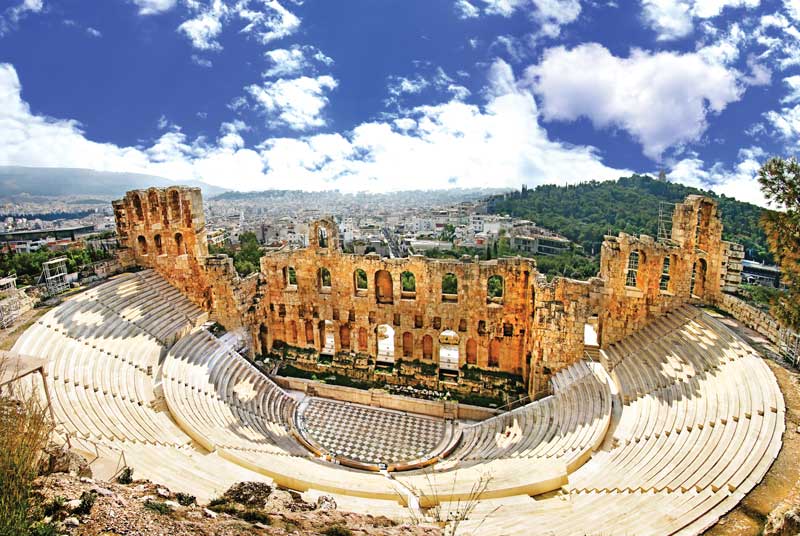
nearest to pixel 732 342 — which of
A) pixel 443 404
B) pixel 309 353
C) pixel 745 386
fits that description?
pixel 745 386

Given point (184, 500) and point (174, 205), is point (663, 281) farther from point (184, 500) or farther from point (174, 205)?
point (184, 500)

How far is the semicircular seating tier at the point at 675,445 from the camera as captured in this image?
9.94 meters

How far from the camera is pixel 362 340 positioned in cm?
2644

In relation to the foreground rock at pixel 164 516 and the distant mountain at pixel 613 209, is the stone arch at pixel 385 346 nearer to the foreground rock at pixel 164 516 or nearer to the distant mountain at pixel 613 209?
the foreground rock at pixel 164 516

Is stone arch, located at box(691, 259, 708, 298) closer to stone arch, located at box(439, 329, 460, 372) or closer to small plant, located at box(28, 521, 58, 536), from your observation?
stone arch, located at box(439, 329, 460, 372)

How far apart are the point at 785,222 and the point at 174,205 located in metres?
27.6

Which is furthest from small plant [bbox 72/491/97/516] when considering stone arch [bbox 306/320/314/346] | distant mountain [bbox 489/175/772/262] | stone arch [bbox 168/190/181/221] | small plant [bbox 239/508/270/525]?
distant mountain [bbox 489/175/772/262]

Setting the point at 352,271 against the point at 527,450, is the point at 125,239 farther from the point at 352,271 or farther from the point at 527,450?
the point at 527,450

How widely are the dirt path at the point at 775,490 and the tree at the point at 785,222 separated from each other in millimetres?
2860

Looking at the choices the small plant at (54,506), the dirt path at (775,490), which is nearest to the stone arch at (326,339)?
the small plant at (54,506)

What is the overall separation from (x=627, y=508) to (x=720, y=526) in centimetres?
185

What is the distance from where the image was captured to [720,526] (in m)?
9.04

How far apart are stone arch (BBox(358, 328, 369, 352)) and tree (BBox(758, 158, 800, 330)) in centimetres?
1919

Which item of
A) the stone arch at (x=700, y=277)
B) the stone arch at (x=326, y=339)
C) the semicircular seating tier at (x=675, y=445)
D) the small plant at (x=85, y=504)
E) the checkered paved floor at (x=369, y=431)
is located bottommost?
the checkered paved floor at (x=369, y=431)
